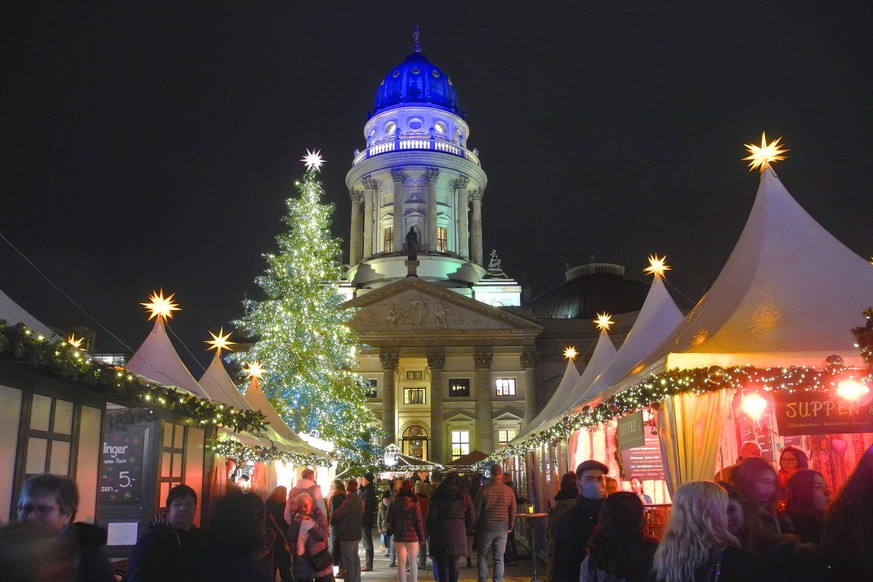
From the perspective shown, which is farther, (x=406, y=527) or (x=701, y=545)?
(x=406, y=527)

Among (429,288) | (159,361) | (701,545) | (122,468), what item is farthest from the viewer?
(429,288)

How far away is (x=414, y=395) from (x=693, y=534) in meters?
54.4

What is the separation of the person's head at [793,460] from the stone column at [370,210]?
191ft

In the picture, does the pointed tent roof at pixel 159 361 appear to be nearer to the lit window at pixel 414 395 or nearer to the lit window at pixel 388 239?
the lit window at pixel 414 395

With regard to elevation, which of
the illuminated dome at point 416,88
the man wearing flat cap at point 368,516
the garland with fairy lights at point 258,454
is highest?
the illuminated dome at point 416,88

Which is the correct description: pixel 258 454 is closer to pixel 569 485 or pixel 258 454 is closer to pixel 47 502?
pixel 569 485

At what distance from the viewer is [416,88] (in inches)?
2699

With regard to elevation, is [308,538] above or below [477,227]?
below

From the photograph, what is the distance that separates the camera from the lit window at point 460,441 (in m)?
55.2

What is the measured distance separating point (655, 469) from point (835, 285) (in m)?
4.58

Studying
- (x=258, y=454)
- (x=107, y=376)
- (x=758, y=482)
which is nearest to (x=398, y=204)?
(x=258, y=454)

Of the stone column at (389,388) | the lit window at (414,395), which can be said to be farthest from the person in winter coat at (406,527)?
the lit window at (414,395)

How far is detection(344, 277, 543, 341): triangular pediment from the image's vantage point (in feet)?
174

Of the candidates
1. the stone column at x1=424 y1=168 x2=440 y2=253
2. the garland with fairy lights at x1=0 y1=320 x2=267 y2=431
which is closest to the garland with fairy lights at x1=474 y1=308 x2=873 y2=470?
the garland with fairy lights at x1=0 y1=320 x2=267 y2=431
